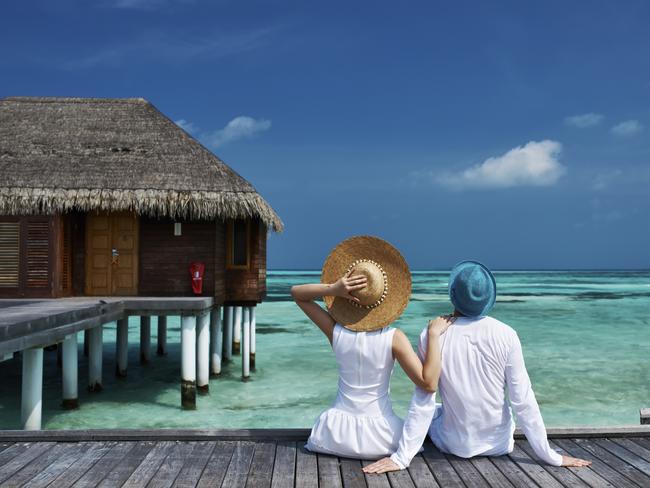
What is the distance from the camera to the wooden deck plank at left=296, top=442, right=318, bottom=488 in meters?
3.60

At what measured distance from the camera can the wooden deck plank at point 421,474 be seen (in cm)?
355

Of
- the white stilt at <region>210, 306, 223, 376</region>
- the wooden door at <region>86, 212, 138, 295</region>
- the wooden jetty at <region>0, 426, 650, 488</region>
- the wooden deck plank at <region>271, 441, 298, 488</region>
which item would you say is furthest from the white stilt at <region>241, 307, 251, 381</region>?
the wooden deck plank at <region>271, 441, 298, 488</region>

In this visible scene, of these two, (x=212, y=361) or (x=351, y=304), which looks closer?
(x=351, y=304)

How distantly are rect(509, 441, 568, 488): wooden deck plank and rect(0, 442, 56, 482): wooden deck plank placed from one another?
9.89 feet

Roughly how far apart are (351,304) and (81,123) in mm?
11740

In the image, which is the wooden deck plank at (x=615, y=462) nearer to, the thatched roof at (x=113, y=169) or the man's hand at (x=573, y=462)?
the man's hand at (x=573, y=462)

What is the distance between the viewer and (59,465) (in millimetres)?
3918

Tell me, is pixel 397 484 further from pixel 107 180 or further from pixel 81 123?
pixel 81 123

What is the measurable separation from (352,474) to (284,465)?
1.48ft

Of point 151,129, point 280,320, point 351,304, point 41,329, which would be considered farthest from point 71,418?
point 280,320

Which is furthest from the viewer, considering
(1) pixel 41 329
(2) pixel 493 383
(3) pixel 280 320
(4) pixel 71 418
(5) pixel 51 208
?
(3) pixel 280 320

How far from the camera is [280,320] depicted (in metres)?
29.7

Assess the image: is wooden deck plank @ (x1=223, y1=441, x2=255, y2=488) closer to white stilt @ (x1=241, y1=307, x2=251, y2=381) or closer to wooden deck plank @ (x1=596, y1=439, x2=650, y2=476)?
wooden deck plank @ (x1=596, y1=439, x2=650, y2=476)

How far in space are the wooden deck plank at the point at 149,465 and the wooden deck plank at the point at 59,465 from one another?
1.43ft
